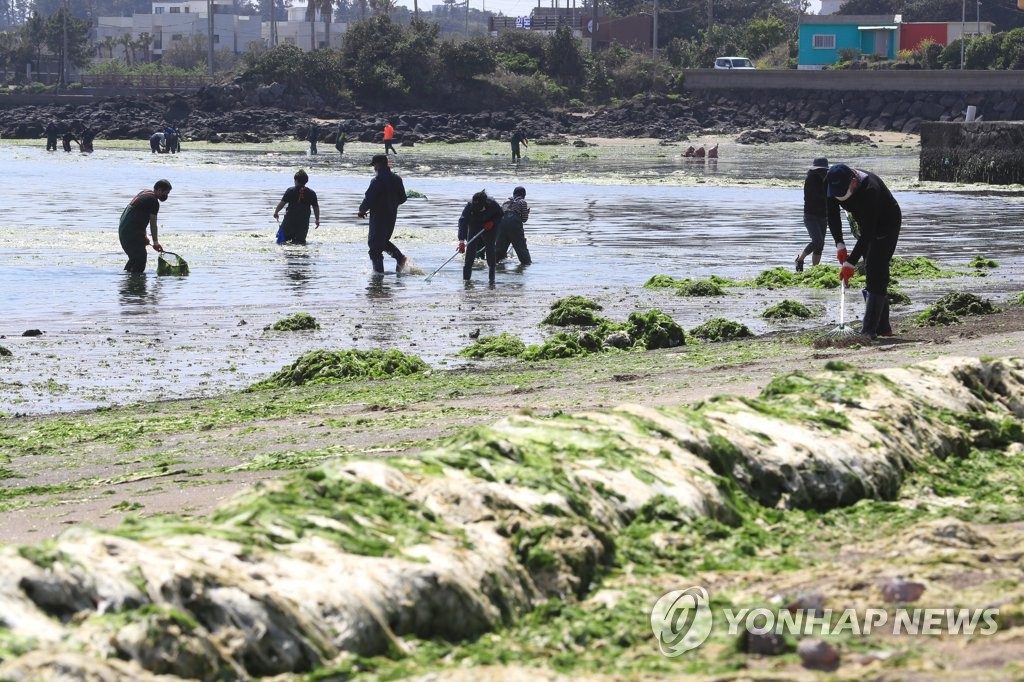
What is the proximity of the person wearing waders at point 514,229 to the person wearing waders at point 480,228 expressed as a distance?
939 mm

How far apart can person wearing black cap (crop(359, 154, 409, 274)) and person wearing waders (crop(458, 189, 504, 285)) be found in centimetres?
96

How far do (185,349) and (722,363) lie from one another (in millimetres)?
5080

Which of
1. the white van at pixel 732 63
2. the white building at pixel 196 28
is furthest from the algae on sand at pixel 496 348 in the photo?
the white building at pixel 196 28

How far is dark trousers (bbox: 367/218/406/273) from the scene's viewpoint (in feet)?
65.5

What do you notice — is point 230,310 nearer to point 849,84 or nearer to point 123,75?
point 849,84

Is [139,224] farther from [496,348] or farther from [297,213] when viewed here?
[496,348]

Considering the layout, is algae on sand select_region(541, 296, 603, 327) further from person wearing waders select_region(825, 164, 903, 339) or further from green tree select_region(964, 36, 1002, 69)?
green tree select_region(964, 36, 1002, 69)

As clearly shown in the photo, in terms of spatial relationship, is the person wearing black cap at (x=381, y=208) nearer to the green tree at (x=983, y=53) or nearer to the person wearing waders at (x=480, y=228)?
the person wearing waders at (x=480, y=228)

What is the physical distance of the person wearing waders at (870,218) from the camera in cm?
1152

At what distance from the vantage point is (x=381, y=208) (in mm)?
19828

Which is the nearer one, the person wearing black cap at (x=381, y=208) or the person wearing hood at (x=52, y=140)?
the person wearing black cap at (x=381, y=208)

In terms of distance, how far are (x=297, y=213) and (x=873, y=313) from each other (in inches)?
514

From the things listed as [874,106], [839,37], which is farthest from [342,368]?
[839,37]

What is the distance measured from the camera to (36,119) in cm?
8694
